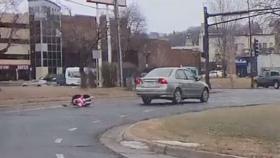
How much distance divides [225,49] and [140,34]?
22.0 m

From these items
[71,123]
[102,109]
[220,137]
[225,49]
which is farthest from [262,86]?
[220,137]

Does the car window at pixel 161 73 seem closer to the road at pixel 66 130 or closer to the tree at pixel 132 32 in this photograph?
the road at pixel 66 130

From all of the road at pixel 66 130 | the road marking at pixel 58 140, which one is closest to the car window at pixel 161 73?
the road at pixel 66 130

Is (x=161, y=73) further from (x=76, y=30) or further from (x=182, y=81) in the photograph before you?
(x=76, y=30)

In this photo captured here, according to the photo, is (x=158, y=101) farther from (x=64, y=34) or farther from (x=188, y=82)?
(x=64, y=34)

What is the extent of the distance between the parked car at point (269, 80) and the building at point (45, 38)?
36.9m

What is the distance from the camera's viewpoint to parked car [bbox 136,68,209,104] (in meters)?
27.2

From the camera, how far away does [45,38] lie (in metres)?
99.1

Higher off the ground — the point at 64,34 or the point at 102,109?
the point at 64,34

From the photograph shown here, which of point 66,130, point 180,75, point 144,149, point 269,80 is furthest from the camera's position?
point 269,80

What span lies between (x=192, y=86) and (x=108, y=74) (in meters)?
16.2

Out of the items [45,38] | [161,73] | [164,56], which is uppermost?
[45,38]

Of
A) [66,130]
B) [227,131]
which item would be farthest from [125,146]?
[66,130]

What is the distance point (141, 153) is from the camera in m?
12.6
